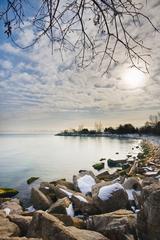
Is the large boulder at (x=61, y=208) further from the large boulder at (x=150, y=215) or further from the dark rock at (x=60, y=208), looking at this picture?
the large boulder at (x=150, y=215)

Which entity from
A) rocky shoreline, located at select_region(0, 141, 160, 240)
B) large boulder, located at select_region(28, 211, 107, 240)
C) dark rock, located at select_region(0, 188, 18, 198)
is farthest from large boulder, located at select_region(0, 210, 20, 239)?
dark rock, located at select_region(0, 188, 18, 198)

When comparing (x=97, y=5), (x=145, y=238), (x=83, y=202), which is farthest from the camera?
(x=83, y=202)

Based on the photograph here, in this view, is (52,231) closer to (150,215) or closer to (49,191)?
(150,215)

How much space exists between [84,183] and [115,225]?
8545 millimetres

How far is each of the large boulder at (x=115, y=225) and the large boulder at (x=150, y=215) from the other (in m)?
0.25

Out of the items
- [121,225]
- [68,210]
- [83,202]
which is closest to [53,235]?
[121,225]

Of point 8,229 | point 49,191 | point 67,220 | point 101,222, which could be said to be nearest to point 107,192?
point 67,220

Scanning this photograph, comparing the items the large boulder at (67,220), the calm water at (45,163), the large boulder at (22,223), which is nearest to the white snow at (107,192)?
the large boulder at (67,220)

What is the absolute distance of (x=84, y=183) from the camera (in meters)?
14.9

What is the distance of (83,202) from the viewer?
1047 centimetres

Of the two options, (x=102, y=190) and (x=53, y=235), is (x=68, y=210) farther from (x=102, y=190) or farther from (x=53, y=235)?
(x=53, y=235)

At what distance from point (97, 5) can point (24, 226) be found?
6.34 metres

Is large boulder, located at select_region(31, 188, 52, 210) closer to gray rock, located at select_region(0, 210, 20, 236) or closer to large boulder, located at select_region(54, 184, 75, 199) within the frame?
large boulder, located at select_region(54, 184, 75, 199)

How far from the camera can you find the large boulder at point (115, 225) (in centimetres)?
627
